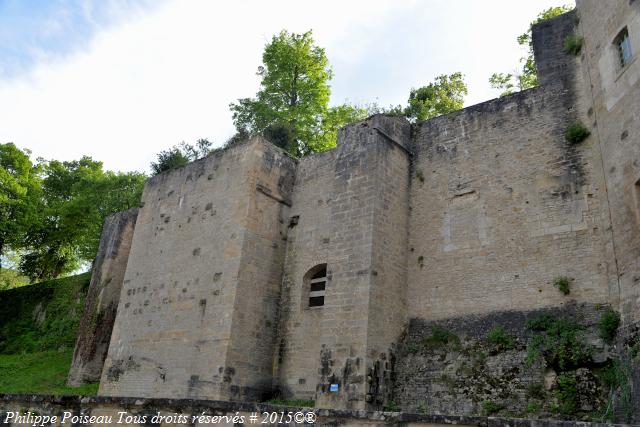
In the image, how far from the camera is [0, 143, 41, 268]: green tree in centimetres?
2516

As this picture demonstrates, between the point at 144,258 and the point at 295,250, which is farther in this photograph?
the point at 144,258

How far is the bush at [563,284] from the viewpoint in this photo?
9.95m

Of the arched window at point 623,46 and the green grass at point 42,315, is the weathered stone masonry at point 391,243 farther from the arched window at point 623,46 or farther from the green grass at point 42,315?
the green grass at point 42,315

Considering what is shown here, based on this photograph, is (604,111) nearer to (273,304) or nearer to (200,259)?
(273,304)

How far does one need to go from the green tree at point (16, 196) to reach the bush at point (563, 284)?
928 inches

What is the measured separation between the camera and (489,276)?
11.1 metres

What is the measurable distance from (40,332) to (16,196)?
23.9 ft

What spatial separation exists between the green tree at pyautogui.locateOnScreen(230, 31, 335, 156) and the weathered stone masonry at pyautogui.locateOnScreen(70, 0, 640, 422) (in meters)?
8.19

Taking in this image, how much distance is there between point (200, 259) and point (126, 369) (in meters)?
3.67

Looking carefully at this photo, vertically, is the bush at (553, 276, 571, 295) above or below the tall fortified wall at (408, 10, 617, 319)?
below

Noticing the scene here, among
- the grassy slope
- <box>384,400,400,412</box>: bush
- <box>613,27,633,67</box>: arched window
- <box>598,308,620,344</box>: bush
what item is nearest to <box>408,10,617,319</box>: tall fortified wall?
<box>598,308,620,344</box>: bush

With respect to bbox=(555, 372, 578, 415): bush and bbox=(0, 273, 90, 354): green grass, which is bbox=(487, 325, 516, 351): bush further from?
bbox=(0, 273, 90, 354): green grass

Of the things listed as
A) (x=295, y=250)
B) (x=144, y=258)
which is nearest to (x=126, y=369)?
(x=144, y=258)

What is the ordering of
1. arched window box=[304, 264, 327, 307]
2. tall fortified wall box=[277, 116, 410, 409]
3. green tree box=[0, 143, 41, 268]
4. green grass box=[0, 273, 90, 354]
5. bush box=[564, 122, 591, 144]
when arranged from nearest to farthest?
tall fortified wall box=[277, 116, 410, 409]
bush box=[564, 122, 591, 144]
arched window box=[304, 264, 327, 307]
green grass box=[0, 273, 90, 354]
green tree box=[0, 143, 41, 268]
